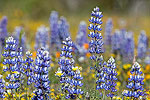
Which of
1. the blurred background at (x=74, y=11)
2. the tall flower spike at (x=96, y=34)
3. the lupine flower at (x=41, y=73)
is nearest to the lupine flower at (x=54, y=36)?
the tall flower spike at (x=96, y=34)

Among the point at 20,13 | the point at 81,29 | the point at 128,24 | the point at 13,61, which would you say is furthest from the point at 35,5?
the point at 13,61

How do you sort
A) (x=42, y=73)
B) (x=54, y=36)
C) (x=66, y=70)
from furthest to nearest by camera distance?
(x=54, y=36) < (x=66, y=70) < (x=42, y=73)

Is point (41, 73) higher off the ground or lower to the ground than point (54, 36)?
lower

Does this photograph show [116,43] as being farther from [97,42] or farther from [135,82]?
[135,82]

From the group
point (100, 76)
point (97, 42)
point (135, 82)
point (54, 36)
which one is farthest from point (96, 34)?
point (54, 36)

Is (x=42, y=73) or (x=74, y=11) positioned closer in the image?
(x=42, y=73)

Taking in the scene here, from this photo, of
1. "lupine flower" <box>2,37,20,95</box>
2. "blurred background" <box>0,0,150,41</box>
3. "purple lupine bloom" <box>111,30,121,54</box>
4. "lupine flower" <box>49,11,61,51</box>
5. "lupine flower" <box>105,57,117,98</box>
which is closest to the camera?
"lupine flower" <box>105,57,117,98</box>

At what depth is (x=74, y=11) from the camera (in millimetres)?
21297

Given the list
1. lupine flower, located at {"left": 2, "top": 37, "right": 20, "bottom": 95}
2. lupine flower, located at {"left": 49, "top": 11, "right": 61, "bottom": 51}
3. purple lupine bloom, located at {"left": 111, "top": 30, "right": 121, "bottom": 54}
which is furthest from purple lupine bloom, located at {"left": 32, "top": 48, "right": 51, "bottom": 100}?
purple lupine bloom, located at {"left": 111, "top": 30, "right": 121, "bottom": 54}

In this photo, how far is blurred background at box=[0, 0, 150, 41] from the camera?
17016 mm

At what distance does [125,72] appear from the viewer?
20.5ft

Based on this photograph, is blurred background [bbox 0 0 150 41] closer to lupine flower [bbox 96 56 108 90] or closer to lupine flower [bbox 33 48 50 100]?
lupine flower [bbox 96 56 108 90]

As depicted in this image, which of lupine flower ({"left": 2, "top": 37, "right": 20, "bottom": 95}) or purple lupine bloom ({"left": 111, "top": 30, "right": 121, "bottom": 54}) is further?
purple lupine bloom ({"left": 111, "top": 30, "right": 121, "bottom": 54})

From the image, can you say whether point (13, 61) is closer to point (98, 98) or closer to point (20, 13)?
point (98, 98)
